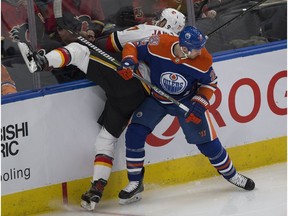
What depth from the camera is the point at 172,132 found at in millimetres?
5621

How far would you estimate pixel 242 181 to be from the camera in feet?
18.1

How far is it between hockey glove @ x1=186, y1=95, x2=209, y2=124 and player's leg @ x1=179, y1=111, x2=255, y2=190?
12 cm

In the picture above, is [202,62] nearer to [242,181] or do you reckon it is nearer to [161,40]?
[161,40]

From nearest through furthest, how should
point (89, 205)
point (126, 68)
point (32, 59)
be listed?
1. point (32, 59)
2. point (126, 68)
3. point (89, 205)

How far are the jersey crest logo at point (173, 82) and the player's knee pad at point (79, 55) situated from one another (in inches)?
16.9

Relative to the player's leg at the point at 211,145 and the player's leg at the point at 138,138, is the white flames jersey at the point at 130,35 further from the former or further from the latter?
the player's leg at the point at 211,145

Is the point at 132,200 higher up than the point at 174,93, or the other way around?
the point at 174,93

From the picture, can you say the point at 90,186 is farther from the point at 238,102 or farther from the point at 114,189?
the point at 238,102

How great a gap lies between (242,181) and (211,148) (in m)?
0.34

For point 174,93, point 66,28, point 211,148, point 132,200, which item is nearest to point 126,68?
point 174,93

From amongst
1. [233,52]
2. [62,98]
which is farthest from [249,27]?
[62,98]

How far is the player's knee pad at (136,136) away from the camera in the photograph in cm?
523

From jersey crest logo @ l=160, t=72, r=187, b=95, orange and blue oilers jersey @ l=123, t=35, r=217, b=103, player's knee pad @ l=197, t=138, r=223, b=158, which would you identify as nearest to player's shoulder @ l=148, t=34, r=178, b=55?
orange and blue oilers jersey @ l=123, t=35, r=217, b=103

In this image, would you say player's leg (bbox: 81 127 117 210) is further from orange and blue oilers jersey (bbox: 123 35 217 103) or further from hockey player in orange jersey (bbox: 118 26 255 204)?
orange and blue oilers jersey (bbox: 123 35 217 103)
